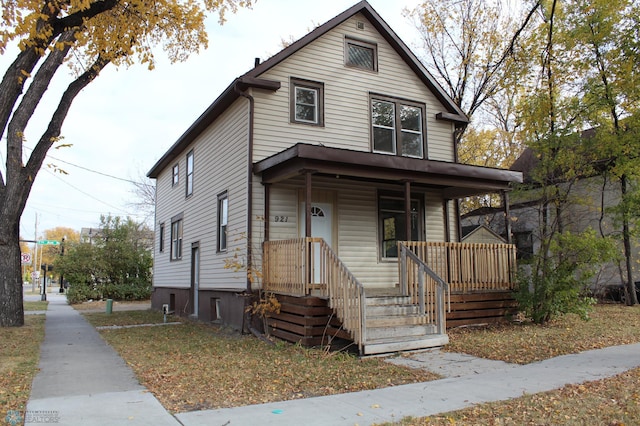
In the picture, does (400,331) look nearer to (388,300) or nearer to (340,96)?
(388,300)

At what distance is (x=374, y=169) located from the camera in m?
10.7

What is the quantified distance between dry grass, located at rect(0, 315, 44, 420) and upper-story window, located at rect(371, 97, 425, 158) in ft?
29.2

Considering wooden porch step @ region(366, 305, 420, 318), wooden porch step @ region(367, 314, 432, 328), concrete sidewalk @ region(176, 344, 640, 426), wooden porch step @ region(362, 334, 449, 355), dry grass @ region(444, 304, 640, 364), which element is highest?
wooden porch step @ region(366, 305, 420, 318)

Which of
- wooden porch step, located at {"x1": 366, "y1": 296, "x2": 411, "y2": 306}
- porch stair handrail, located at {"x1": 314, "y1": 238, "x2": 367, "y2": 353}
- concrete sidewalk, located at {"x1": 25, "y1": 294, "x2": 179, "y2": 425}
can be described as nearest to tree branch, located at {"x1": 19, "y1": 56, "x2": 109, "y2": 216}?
concrete sidewalk, located at {"x1": 25, "y1": 294, "x2": 179, "y2": 425}

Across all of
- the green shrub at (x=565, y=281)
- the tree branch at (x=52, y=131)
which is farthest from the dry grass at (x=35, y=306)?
the green shrub at (x=565, y=281)

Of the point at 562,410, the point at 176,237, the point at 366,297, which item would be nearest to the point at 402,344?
the point at 366,297

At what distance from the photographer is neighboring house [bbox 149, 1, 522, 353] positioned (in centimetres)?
969

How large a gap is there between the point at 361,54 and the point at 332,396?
32.7 feet

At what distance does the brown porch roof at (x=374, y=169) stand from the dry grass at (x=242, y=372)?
3.54 meters

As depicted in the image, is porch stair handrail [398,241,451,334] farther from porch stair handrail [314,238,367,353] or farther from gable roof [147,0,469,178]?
gable roof [147,0,469,178]

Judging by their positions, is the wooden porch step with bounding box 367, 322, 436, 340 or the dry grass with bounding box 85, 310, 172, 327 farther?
the dry grass with bounding box 85, 310, 172, 327

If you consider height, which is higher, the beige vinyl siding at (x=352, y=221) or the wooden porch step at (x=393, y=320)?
the beige vinyl siding at (x=352, y=221)

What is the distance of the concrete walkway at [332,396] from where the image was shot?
506cm

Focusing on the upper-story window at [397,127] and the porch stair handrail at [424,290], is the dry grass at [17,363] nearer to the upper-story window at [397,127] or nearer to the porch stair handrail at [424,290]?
the porch stair handrail at [424,290]
